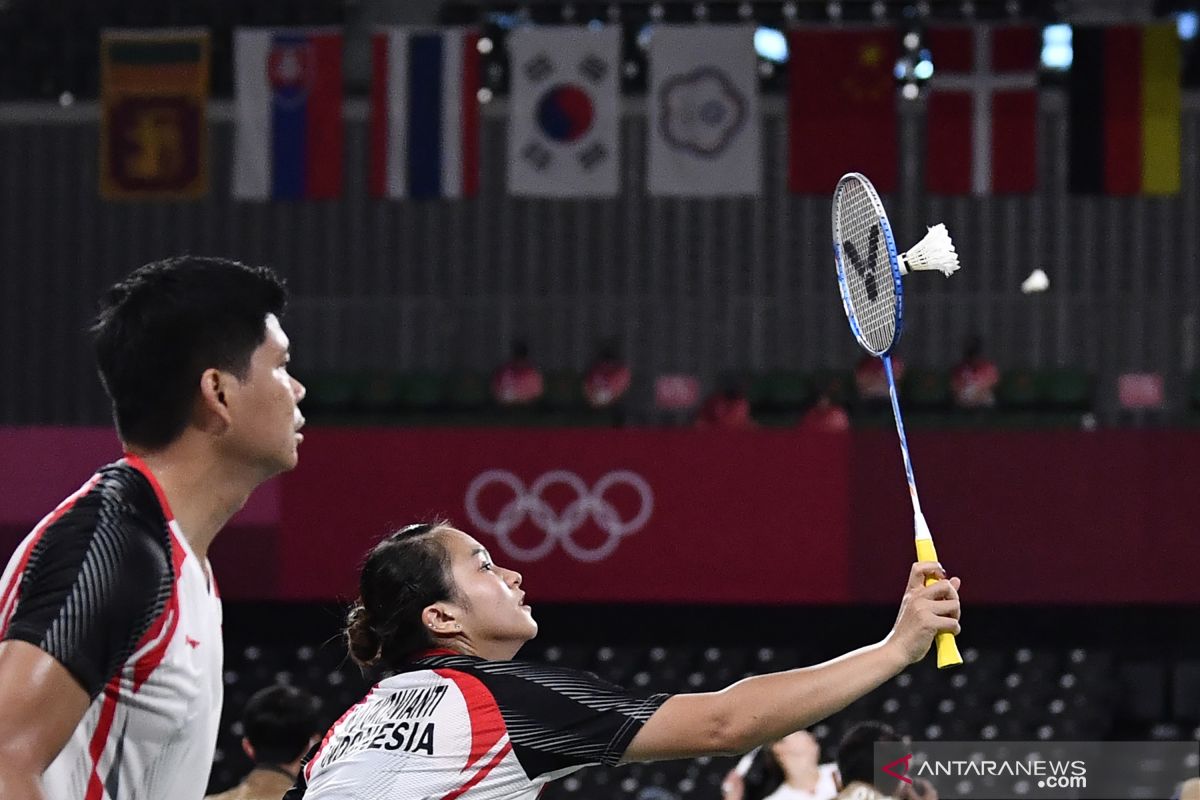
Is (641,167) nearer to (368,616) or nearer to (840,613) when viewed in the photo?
(840,613)

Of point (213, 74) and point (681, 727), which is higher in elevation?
point (213, 74)

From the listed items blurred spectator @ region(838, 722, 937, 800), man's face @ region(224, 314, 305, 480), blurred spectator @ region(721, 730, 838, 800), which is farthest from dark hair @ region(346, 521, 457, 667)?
blurred spectator @ region(721, 730, 838, 800)

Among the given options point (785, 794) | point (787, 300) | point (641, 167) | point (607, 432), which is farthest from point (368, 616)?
point (641, 167)

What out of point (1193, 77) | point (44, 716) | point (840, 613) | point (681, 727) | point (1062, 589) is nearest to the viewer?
point (44, 716)

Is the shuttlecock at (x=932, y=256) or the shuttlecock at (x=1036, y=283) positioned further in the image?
the shuttlecock at (x=1036, y=283)

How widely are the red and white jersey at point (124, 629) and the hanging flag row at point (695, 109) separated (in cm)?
1014

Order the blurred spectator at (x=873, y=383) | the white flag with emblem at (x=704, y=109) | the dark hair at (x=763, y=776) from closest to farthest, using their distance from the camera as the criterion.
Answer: the dark hair at (x=763, y=776) → the blurred spectator at (x=873, y=383) → the white flag with emblem at (x=704, y=109)

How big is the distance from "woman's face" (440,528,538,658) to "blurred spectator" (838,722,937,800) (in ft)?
7.85

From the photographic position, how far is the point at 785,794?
6125 mm

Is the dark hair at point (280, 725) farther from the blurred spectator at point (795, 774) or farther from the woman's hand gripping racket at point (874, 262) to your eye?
the blurred spectator at point (795, 774)

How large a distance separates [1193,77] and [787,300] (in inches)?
152

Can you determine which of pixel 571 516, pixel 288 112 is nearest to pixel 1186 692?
pixel 571 516

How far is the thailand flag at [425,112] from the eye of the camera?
39.5 ft

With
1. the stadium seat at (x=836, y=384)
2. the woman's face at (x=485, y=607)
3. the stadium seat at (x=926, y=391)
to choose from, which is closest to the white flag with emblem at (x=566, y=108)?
the stadium seat at (x=836, y=384)
